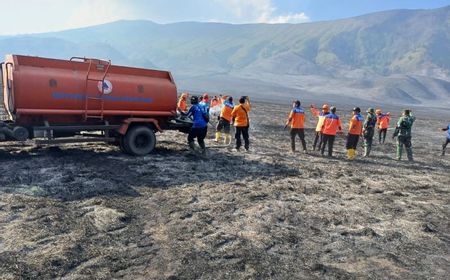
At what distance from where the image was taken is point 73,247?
5.56 metres

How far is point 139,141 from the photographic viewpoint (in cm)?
1152

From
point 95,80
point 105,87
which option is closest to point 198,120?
point 105,87

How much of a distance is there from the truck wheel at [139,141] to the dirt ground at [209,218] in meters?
0.34

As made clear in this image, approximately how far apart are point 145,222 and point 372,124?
34.3ft

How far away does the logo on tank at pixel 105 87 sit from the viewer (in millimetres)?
10461

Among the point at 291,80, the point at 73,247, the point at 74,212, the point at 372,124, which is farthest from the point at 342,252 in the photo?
the point at 291,80

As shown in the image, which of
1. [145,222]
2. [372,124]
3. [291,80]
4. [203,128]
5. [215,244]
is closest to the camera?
[215,244]

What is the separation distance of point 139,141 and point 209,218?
16.5 ft

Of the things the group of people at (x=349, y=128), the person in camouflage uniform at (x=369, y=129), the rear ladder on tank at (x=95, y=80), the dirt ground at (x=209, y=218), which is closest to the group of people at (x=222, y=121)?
the dirt ground at (x=209, y=218)

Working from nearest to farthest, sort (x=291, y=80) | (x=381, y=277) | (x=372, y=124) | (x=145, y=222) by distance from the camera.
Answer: (x=381, y=277) → (x=145, y=222) → (x=372, y=124) → (x=291, y=80)

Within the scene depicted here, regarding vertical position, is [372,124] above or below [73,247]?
above

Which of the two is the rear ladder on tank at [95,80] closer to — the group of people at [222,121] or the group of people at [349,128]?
the group of people at [222,121]

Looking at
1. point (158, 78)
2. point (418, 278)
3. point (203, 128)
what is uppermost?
point (158, 78)

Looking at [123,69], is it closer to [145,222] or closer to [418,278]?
[145,222]
